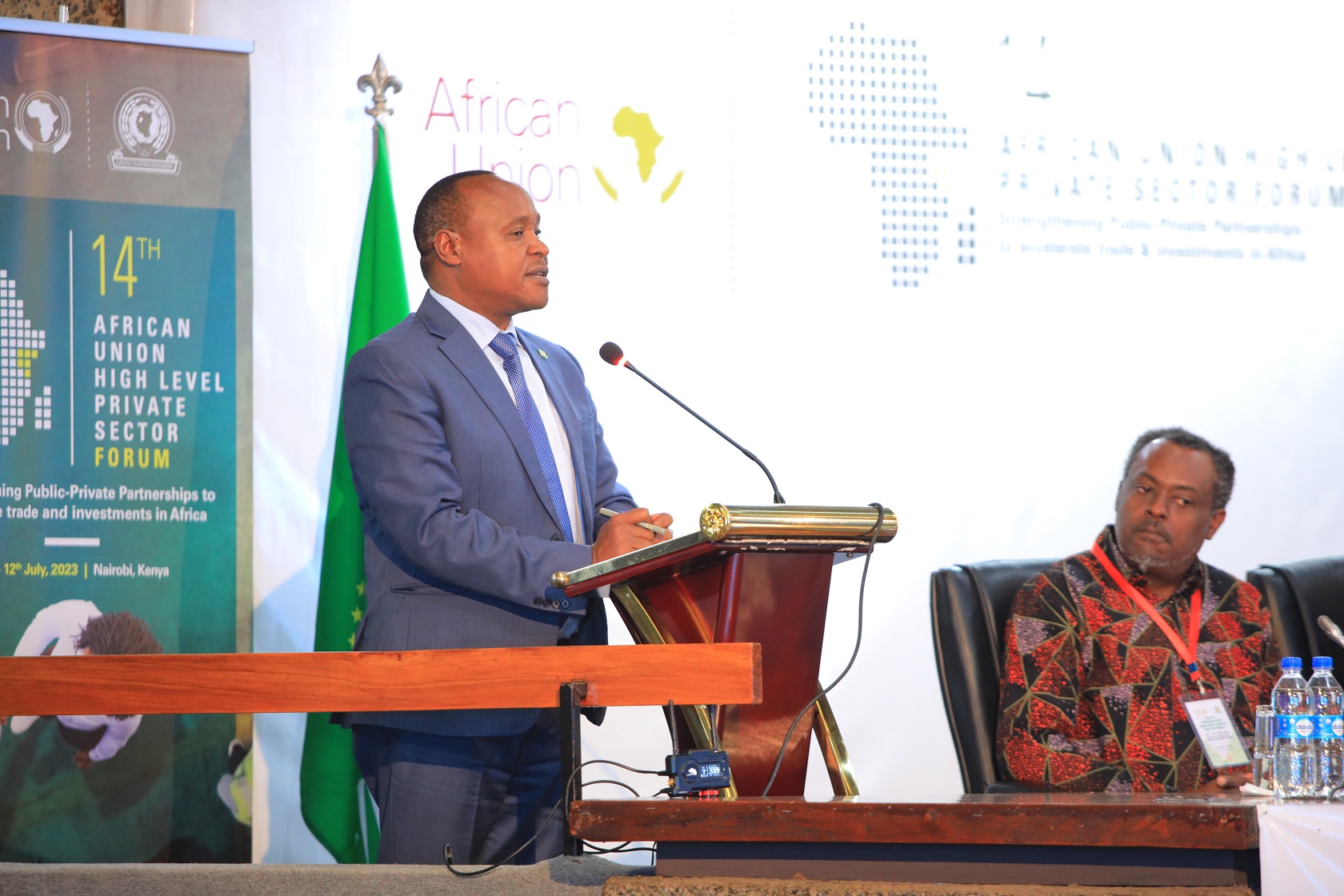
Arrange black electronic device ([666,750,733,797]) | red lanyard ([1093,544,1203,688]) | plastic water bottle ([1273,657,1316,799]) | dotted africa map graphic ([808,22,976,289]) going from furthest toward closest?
dotted africa map graphic ([808,22,976,289]) → red lanyard ([1093,544,1203,688]) → plastic water bottle ([1273,657,1316,799]) → black electronic device ([666,750,733,797])

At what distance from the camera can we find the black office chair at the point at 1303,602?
3055 mm

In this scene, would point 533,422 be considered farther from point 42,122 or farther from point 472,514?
point 42,122

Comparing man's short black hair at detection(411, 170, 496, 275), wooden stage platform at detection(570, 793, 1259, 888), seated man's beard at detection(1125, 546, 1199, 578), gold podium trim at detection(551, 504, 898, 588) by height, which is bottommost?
wooden stage platform at detection(570, 793, 1259, 888)

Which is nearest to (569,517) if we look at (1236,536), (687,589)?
(687,589)

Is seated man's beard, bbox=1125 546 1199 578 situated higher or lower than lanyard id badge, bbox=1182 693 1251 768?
higher

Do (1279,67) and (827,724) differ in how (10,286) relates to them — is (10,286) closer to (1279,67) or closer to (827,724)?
(827,724)

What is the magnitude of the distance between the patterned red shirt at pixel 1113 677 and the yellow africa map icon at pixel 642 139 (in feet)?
5.21

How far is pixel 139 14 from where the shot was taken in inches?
137

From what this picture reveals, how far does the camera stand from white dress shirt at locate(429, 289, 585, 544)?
8.49ft

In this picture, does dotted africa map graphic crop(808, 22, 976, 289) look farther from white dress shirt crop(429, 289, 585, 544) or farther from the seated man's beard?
white dress shirt crop(429, 289, 585, 544)

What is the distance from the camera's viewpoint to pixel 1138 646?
282cm

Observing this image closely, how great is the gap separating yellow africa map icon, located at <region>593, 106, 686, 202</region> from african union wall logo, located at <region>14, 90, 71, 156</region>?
4.53 feet

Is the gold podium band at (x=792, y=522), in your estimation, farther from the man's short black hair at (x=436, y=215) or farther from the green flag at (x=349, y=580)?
the green flag at (x=349, y=580)

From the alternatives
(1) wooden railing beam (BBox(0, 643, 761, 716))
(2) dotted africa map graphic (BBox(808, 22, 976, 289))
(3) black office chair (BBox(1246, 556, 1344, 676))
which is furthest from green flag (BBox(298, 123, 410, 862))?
(3) black office chair (BBox(1246, 556, 1344, 676))
